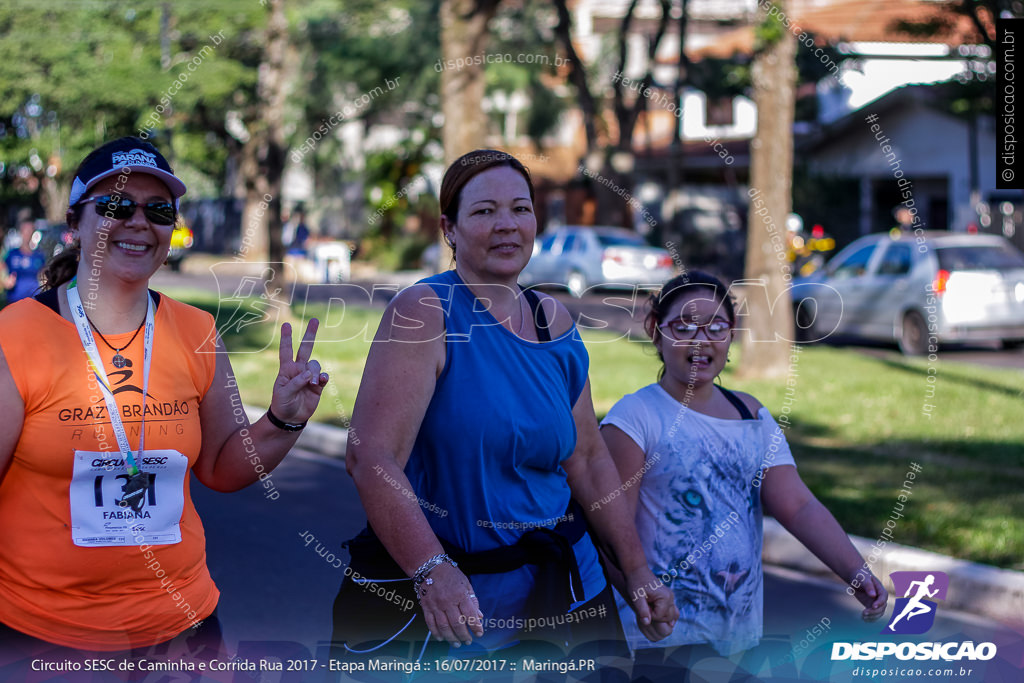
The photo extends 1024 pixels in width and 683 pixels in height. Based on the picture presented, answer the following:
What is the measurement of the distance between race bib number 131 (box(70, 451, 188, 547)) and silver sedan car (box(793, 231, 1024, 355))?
1284 centimetres

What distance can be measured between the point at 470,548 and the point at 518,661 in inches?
12.3

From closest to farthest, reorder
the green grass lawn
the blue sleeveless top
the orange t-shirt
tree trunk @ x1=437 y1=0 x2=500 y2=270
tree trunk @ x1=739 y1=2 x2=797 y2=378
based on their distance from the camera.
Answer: the orange t-shirt, the blue sleeveless top, the green grass lawn, tree trunk @ x1=739 y1=2 x2=797 y2=378, tree trunk @ x1=437 y1=0 x2=500 y2=270

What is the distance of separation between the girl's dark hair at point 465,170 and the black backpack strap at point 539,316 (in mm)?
257

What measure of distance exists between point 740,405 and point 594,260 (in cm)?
2174

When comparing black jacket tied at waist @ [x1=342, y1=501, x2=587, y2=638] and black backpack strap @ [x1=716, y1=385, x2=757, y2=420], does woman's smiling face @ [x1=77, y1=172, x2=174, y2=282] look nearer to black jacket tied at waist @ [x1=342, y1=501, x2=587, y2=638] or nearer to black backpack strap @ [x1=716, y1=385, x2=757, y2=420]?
black jacket tied at waist @ [x1=342, y1=501, x2=587, y2=638]

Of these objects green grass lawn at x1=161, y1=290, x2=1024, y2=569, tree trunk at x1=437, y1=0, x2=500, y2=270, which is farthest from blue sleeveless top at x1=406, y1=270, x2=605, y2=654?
tree trunk at x1=437, y1=0, x2=500, y2=270

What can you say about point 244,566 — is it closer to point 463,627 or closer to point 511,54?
point 463,627

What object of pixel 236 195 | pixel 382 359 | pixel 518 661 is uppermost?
pixel 236 195

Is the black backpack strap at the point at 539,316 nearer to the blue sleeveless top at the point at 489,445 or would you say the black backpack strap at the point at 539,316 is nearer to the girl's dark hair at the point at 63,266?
the blue sleeveless top at the point at 489,445

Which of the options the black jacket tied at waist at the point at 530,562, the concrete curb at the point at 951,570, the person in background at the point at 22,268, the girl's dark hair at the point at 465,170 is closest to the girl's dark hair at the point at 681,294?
the girl's dark hair at the point at 465,170

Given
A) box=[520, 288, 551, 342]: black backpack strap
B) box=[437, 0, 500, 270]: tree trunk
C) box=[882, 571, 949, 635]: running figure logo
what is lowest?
box=[882, 571, 949, 635]: running figure logo

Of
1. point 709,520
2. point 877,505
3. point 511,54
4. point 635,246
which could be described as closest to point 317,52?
point 511,54

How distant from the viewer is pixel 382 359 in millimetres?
2695

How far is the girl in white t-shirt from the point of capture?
3.30 m
